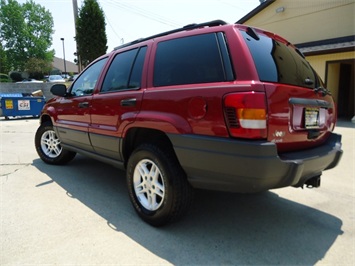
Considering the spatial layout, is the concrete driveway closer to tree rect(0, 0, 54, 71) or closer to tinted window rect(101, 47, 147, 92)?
tinted window rect(101, 47, 147, 92)

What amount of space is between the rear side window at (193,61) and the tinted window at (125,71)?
292 mm

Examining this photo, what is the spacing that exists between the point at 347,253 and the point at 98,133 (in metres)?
2.88

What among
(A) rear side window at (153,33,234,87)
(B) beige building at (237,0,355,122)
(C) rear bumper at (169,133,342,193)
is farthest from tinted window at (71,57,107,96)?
(B) beige building at (237,0,355,122)

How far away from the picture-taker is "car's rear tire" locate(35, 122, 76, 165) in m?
5.00

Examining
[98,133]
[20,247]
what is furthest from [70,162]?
[20,247]

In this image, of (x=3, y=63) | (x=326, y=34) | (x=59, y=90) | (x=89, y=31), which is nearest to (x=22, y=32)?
(x=3, y=63)

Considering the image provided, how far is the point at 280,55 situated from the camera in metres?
2.78

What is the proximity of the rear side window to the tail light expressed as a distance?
0.24 m

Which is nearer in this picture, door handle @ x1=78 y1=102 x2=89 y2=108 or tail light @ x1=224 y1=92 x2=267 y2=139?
tail light @ x1=224 y1=92 x2=267 y2=139

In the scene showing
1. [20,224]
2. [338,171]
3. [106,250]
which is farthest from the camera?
[338,171]

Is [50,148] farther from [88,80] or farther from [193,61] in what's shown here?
[193,61]

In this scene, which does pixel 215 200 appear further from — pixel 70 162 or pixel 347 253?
pixel 70 162

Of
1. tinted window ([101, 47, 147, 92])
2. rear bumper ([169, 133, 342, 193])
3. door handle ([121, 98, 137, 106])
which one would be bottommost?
rear bumper ([169, 133, 342, 193])

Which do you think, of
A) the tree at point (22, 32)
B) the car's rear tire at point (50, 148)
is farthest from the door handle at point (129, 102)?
the tree at point (22, 32)
